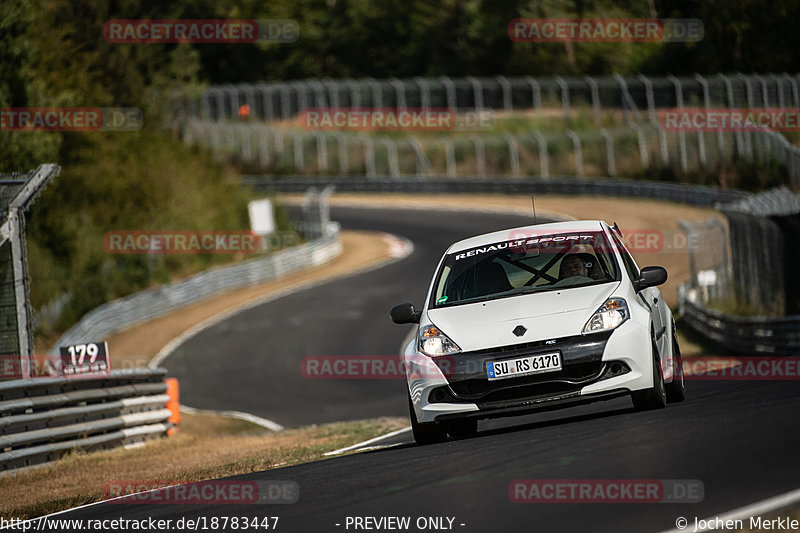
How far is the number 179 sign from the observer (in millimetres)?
14766

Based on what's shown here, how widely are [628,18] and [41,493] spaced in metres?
67.8

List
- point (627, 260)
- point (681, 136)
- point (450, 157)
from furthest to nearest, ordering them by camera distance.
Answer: point (450, 157), point (681, 136), point (627, 260)

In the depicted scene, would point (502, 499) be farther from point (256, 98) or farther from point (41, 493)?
point (256, 98)

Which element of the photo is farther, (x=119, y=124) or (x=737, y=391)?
(x=119, y=124)

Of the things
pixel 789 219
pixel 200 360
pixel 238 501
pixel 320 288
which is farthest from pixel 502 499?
pixel 320 288

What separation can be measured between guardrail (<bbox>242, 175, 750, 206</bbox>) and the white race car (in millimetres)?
26484

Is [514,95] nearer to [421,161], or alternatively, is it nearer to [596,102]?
[421,161]

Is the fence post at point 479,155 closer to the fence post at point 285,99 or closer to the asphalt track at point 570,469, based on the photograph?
the fence post at point 285,99

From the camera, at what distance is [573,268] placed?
400 inches

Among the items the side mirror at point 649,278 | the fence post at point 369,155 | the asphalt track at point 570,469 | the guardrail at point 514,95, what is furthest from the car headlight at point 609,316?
the fence post at point 369,155

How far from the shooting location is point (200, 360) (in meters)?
30.2

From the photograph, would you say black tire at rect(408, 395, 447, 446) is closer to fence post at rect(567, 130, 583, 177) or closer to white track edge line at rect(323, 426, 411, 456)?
white track edge line at rect(323, 426, 411, 456)

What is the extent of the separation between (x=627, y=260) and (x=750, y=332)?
9954mm

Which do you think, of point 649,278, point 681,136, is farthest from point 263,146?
point 649,278
